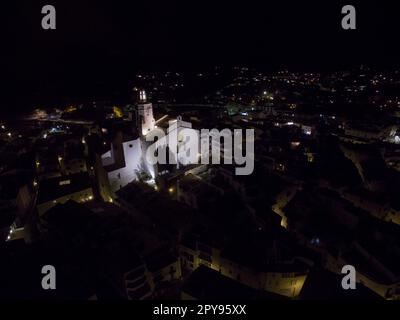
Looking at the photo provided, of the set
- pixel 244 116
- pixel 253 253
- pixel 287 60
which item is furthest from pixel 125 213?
pixel 287 60

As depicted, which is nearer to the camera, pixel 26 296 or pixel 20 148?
pixel 26 296

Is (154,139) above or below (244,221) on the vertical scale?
above

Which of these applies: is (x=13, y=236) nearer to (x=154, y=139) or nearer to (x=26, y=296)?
(x=26, y=296)

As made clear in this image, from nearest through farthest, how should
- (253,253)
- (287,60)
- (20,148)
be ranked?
(253,253)
(20,148)
(287,60)

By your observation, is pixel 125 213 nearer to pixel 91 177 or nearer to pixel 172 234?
pixel 172 234

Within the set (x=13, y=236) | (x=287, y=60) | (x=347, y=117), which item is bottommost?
(x=13, y=236)

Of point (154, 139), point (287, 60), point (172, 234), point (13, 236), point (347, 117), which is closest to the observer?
point (172, 234)
